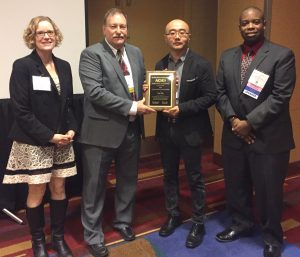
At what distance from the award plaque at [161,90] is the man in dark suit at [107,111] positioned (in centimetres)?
7

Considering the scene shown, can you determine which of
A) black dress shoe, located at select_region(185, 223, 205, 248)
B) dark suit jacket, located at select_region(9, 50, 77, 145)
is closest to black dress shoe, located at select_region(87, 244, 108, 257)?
black dress shoe, located at select_region(185, 223, 205, 248)

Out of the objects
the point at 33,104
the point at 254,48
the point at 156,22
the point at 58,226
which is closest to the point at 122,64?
the point at 33,104

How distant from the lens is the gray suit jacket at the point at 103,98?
7.57 ft

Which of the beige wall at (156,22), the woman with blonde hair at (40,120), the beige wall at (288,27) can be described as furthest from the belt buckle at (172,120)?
the beige wall at (156,22)

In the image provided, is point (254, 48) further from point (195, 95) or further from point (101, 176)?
point (101, 176)

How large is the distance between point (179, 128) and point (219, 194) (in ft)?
4.12

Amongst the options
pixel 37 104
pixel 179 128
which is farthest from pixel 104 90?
pixel 179 128

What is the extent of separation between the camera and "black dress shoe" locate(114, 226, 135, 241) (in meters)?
2.69

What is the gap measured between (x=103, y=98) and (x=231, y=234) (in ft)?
4.49

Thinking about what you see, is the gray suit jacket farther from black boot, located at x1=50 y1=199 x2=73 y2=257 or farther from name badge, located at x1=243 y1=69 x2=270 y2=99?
name badge, located at x1=243 y1=69 x2=270 y2=99

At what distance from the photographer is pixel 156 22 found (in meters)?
4.65

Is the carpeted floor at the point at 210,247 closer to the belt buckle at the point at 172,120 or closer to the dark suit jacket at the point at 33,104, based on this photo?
the belt buckle at the point at 172,120

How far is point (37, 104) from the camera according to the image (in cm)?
217

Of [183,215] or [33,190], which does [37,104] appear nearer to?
[33,190]
